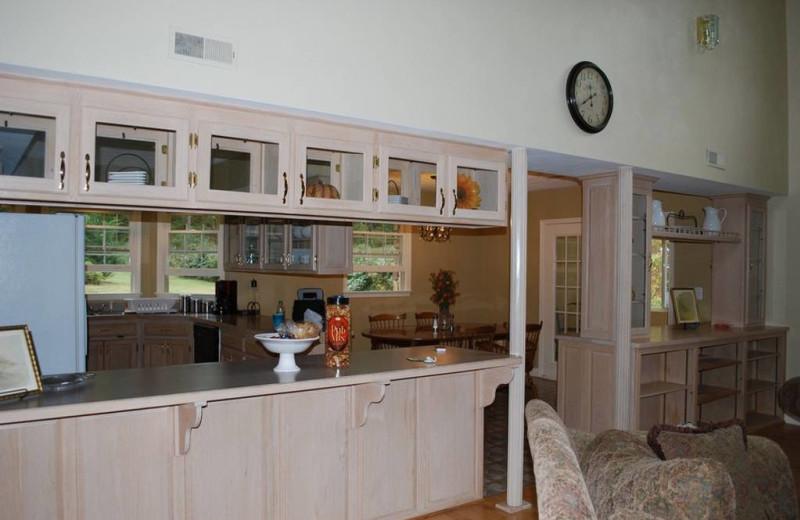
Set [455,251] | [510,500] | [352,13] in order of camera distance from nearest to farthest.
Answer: [352,13] < [510,500] < [455,251]

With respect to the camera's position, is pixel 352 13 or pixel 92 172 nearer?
pixel 92 172

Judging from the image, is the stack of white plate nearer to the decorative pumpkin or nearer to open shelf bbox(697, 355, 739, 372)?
the decorative pumpkin

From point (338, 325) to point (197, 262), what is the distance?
4692 millimetres

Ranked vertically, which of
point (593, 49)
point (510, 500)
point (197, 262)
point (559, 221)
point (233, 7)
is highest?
point (593, 49)

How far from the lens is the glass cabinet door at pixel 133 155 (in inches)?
99.1

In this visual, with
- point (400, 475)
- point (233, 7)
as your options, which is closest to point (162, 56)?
point (233, 7)

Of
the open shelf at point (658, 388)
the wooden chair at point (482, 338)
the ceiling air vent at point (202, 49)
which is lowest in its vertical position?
the open shelf at point (658, 388)

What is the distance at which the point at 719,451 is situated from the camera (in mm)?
2242

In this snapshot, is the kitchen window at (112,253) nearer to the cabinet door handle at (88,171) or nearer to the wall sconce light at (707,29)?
the cabinet door handle at (88,171)

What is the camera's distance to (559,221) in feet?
26.7

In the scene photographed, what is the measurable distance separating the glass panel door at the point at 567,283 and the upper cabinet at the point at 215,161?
15.0 ft

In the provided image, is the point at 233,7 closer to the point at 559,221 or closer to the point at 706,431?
the point at 706,431

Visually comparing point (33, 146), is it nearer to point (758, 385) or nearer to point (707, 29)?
point (707, 29)

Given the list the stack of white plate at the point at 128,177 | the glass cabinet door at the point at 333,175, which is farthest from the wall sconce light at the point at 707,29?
the stack of white plate at the point at 128,177
